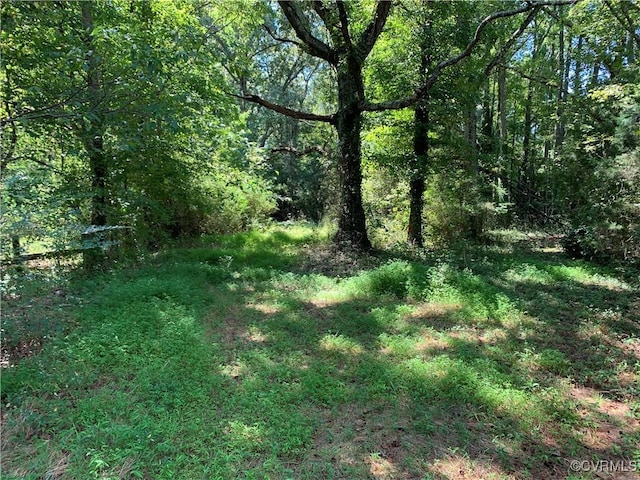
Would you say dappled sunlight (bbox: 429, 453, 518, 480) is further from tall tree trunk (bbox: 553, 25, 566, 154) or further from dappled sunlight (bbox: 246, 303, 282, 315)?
tall tree trunk (bbox: 553, 25, 566, 154)

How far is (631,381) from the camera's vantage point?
137 inches

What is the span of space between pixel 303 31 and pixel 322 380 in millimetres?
7177

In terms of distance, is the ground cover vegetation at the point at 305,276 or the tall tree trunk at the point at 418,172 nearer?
the ground cover vegetation at the point at 305,276

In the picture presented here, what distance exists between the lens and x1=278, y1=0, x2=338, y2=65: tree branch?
7.84 meters

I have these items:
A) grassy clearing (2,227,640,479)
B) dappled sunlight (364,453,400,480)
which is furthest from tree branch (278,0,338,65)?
dappled sunlight (364,453,400,480)

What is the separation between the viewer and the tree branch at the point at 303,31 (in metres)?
7.84

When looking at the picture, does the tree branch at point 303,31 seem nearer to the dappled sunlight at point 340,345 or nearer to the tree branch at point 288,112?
the tree branch at point 288,112

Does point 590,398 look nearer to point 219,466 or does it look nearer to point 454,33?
point 219,466

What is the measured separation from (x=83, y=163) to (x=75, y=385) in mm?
4647

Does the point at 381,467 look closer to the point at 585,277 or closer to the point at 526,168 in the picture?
the point at 585,277

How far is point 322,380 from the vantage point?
346 cm

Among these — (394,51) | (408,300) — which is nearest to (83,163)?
(408,300)

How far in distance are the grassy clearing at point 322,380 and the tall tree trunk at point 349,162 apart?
237cm

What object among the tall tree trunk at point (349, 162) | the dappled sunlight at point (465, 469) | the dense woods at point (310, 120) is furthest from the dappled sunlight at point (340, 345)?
the tall tree trunk at point (349, 162)
